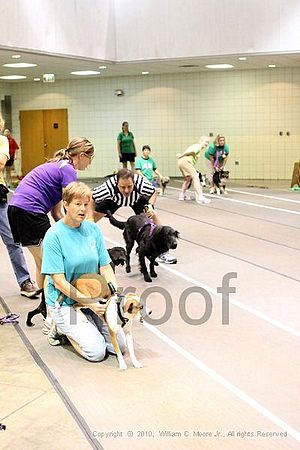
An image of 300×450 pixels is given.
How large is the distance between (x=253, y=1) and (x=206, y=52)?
1.32 meters

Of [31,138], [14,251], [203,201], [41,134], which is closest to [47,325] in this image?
[14,251]

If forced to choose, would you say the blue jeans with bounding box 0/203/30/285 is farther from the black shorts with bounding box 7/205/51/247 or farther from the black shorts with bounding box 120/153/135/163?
the black shorts with bounding box 120/153/135/163

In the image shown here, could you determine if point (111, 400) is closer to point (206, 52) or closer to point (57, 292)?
point (57, 292)

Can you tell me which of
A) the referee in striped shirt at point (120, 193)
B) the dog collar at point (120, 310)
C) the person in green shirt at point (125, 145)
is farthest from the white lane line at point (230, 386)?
the person in green shirt at point (125, 145)

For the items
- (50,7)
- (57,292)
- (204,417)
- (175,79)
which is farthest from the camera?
(175,79)

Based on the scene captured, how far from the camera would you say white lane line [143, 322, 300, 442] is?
10.4ft

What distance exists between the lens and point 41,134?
736 inches

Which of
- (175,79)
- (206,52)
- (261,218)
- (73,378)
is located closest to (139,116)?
(175,79)

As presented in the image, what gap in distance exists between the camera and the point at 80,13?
40.8 feet

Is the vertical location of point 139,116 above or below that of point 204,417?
above

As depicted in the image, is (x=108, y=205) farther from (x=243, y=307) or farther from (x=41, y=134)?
(x=41, y=134)

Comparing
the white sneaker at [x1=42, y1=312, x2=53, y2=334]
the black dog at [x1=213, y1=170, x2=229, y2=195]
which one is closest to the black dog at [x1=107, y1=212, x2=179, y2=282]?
the white sneaker at [x1=42, y1=312, x2=53, y2=334]

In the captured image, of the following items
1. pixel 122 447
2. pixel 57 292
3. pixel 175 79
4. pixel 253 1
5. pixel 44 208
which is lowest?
pixel 122 447

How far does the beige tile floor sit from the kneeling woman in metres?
0.15
